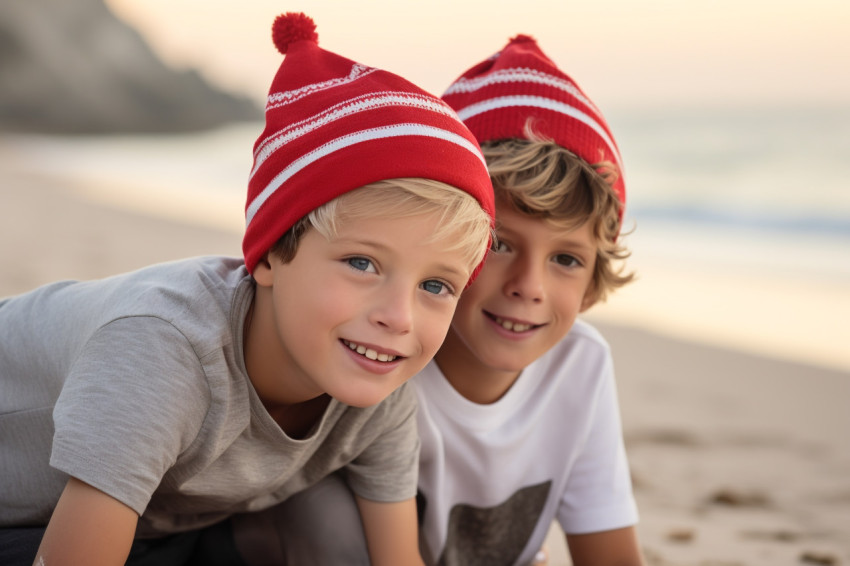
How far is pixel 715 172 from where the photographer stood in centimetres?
1377

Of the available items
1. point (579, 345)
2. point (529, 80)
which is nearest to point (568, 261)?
point (579, 345)

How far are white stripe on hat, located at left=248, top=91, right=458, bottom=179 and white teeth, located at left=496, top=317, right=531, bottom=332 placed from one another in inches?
24.2

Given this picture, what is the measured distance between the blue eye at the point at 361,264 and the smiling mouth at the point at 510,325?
0.61 m

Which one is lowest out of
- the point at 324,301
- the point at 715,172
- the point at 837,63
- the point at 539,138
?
the point at 324,301

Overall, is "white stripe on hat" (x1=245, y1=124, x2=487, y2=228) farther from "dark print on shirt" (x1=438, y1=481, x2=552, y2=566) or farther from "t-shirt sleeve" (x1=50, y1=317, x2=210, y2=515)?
"dark print on shirt" (x1=438, y1=481, x2=552, y2=566)

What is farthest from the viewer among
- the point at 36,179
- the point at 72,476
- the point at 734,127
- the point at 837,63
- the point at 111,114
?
the point at 111,114

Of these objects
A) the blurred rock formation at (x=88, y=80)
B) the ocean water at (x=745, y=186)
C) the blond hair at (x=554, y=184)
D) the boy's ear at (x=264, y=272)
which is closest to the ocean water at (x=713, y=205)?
the ocean water at (x=745, y=186)

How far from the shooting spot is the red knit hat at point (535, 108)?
224cm

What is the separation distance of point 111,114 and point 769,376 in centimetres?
3251

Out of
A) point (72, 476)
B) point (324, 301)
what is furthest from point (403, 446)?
point (72, 476)

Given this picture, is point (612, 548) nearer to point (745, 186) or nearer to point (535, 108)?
point (535, 108)

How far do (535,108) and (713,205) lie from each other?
9514 millimetres

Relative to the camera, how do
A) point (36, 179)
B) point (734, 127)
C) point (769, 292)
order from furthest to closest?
point (734, 127) → point (36, 179) → point (769, 292)

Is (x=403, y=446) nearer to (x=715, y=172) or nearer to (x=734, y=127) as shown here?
(x=715, y=172)
